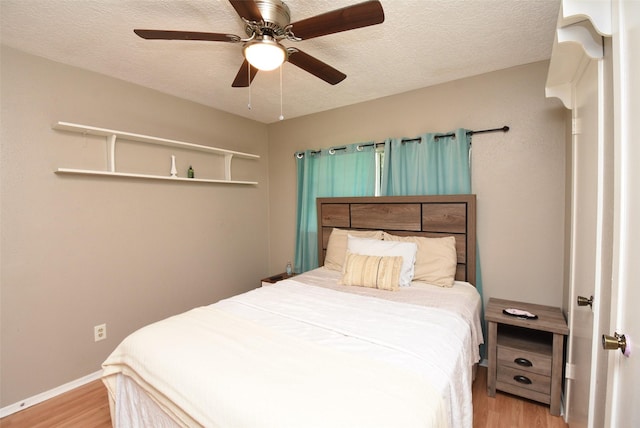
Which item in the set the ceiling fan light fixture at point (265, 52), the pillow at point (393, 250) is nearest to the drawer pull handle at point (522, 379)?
the pillow at point (393, 250)

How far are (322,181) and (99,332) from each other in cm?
246

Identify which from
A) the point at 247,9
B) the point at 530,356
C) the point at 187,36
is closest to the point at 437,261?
the point at 530,356

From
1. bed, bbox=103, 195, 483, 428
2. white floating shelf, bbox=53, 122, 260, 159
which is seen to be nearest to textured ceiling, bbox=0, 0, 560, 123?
white floating shelf, bbox=53, 122, 260, 159

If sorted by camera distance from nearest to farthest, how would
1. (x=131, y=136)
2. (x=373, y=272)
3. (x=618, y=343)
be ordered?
(x=618, y=343) → (x=373, y=272) → (x=131, y=136)

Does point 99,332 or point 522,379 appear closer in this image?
point 522,379

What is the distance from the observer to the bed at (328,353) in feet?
3.17

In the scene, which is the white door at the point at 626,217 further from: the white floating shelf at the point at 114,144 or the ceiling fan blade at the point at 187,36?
the white floating shelf at the point at 114,144

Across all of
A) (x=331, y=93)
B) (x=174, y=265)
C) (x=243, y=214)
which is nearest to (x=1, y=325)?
(x=174, y=265)

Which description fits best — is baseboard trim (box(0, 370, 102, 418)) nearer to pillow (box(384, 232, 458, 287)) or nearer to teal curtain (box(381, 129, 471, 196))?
pillow (box(384, 232, 458, 287))

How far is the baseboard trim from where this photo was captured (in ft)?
6.33

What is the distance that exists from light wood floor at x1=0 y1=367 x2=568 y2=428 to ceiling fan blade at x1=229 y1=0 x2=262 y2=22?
254cm

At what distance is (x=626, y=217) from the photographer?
0.83m

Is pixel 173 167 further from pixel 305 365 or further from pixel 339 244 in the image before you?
pixel 305 365

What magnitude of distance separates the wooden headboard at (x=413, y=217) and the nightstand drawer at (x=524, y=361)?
55 cm
